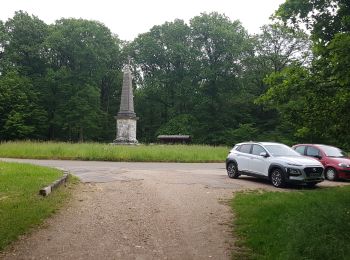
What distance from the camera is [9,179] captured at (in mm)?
12852

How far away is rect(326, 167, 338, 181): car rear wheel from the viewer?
1734cm

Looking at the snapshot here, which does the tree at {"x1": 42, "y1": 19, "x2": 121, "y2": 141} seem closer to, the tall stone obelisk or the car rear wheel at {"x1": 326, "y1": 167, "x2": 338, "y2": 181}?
the tall stone obelisk

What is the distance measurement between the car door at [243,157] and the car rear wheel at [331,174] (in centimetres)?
388

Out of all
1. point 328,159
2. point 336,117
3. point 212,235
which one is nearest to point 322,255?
point 212,235

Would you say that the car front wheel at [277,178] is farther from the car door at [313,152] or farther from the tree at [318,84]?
the car door at [313,152]

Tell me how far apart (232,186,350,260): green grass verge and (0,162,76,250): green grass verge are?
12.8 ft

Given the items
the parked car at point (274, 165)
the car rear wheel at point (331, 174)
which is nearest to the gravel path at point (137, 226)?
the parked car at point (274, 165)

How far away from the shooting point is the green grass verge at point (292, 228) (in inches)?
222

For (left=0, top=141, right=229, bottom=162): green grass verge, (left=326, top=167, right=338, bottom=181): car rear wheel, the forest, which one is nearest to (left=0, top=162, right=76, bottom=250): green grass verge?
(left=0, top=141, right=229, bottom=162): green grass verge

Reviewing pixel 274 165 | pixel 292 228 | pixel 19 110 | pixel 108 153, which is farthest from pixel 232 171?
pixel 19 110

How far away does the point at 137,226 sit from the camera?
7.94 m

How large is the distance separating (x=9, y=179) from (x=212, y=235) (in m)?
8.11

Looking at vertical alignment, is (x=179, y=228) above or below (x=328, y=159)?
below

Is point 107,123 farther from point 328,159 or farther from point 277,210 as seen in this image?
point 277,210
